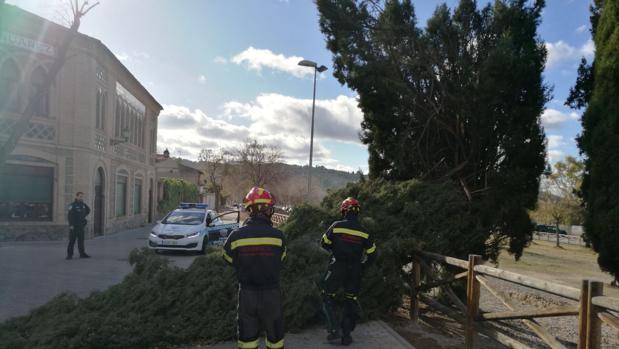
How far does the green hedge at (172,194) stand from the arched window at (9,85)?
1860 centimetres

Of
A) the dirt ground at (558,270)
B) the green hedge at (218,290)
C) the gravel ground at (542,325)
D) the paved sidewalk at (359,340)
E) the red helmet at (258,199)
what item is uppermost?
the red helmet at (258,199)

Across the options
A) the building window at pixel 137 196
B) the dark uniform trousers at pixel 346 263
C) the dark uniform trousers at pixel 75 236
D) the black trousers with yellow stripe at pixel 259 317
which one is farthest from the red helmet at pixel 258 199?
the building window at pixel 137 196

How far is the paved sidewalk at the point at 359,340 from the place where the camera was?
5.48m

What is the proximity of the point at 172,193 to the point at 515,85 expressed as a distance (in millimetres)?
Result: 32771

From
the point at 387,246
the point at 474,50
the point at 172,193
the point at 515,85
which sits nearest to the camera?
the point at 387,246

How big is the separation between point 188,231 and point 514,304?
1154 centimetres

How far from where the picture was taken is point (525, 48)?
796 centimetres

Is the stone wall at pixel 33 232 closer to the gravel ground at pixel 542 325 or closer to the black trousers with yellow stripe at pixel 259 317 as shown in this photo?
the gravel ground at pixel 542 325

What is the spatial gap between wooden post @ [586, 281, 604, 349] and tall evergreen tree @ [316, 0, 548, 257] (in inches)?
147

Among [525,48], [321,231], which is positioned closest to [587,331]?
[321,231]

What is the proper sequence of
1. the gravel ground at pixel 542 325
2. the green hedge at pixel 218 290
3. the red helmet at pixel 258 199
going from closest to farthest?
the red helmet at pixel 258 199
the green hedge at pixel 218 290
the gravel ground at pixel 542 325

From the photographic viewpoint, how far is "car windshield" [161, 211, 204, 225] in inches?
623

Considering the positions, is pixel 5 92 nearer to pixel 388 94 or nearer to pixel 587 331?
pixel 388 94

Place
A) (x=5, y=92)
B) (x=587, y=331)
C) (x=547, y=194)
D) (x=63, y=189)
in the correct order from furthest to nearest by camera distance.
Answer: (x=547, y=194), (x=63, y=189), (x=5, y=92), (x=587, y=331)
